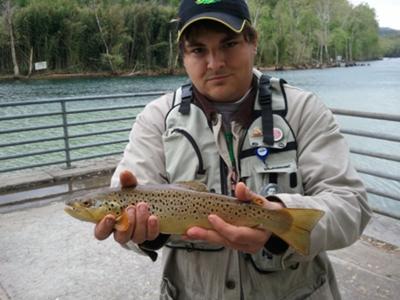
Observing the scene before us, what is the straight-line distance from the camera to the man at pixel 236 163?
1629mm

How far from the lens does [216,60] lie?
178 cm

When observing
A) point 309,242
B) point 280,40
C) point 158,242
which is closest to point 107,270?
point 158,242

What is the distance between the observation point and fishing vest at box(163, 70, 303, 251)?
1.71 m

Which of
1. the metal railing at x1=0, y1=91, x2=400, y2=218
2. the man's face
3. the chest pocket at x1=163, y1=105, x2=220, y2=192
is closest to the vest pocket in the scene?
the chest pocket at x1=163, y1=105, x2=220, y2=192

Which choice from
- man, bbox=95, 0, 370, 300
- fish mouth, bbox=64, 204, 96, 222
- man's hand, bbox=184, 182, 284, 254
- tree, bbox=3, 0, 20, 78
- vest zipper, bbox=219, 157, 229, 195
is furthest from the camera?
tree, bbox=3, 0, 20, 78

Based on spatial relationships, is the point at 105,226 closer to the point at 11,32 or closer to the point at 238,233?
the point at 238,233

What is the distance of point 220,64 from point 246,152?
340 mm

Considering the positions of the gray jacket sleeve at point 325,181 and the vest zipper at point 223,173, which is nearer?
the gray jacket sleeve at point 325,181

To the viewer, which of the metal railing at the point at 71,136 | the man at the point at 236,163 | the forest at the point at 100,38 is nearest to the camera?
the man at the point at 236,163

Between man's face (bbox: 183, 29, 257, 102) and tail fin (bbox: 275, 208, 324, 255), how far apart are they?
53 centimetres

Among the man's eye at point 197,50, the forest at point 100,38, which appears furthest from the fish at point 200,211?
the forest at point 100,38

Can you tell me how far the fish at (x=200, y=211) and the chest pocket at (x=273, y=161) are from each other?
132 millimetres

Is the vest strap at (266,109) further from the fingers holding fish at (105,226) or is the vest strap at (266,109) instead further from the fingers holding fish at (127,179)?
the fingers holding fish at (105,226)

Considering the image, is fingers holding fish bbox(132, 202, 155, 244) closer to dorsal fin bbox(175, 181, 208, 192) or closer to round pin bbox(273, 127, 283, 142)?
dorsal fin bbox(175, 181, 208, 192)
